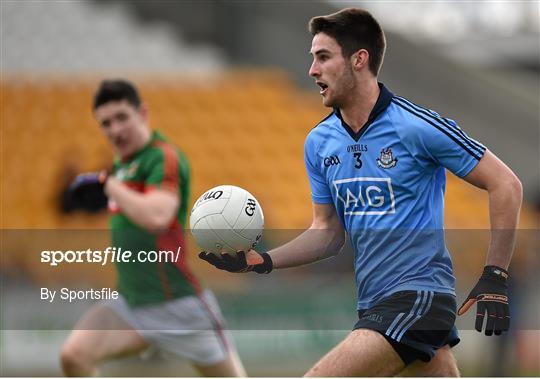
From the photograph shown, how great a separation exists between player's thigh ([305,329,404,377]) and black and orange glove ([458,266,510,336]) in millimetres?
381

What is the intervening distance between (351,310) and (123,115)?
5825 millimetres

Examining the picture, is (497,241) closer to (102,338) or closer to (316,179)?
(316,179)

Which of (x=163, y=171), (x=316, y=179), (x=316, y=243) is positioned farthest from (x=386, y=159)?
(x=163, y=171)

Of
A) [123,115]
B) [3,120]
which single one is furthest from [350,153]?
[3,120]

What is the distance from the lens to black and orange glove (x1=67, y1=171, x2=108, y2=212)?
20.9ft

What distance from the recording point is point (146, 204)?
6.42 m

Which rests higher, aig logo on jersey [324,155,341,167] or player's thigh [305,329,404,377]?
aig logo on jersey [324,155,341,167]

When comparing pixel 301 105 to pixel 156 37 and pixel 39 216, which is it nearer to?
pixel 156 37

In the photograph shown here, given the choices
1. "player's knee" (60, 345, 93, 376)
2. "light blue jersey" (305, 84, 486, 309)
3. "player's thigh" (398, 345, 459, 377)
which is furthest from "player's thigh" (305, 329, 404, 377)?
"player's knee" (60, 345, 93, 376)

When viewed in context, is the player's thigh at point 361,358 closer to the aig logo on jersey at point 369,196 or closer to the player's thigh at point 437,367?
the player's thigh at point 437,367

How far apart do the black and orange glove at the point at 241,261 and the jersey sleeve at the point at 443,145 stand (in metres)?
0.92

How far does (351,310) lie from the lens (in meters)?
12.0

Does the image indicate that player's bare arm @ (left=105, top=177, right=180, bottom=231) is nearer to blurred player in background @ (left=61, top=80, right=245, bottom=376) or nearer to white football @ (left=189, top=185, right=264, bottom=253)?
blurred player in background @ (left=61, top=80, right=245, bottom=376)
